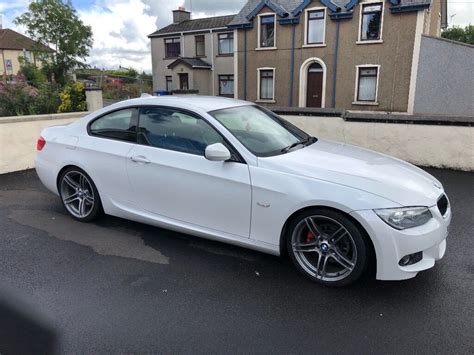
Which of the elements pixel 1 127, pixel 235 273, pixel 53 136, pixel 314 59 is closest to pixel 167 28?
pixel 314 59

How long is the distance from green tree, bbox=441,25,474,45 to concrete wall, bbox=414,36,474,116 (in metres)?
37.2

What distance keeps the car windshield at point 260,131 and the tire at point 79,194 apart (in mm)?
1758

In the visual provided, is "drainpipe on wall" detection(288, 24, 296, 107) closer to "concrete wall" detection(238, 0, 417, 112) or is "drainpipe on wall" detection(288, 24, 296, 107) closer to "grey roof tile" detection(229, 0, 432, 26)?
"concrete wall" detection(238, 0, 417, 112)

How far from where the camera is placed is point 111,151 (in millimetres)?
4141

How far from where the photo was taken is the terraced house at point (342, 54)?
18031mm

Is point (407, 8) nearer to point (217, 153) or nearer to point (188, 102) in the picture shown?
point (188, 102)

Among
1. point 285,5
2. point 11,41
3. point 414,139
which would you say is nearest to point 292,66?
point 285,5

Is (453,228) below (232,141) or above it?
below

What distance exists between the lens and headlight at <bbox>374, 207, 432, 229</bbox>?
113 inches

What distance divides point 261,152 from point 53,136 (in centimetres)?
→ 269

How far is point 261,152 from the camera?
3.53 meters

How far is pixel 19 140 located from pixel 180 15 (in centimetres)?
2803

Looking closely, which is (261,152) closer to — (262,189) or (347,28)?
(262,189)

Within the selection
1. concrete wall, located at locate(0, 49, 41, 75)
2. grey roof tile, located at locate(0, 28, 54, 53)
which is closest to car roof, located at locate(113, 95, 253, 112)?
grey roof tile, located at locate(0, 28, 54, 53)
